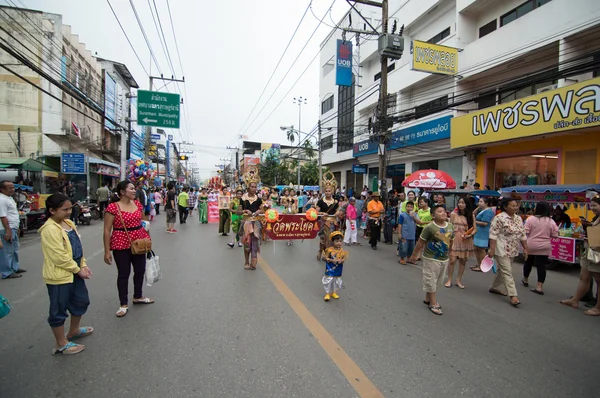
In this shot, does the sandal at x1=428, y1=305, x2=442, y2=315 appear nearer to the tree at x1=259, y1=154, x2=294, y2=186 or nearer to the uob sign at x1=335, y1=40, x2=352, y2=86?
the uob sign at x1=335, y1=40, x2=352, y2=86

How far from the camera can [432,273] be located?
14.4 feet

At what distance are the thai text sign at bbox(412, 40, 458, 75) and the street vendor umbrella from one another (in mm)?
4793

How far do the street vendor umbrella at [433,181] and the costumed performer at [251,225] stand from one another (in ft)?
24.6

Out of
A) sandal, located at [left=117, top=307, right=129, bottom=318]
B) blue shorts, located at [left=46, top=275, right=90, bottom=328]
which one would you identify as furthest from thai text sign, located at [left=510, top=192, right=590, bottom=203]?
blue shorts, located at [left=46, top=275, right=90, bottom=328]

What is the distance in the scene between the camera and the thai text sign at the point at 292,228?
6.07 metres

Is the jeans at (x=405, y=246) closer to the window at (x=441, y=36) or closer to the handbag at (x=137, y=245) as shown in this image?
the handbag at (x=137, y=245)

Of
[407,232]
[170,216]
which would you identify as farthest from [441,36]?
[170,216]

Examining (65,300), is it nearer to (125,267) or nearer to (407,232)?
(125,267)

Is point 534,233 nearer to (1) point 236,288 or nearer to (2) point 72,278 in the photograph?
(1) point 236,288

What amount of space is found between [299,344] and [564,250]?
694cm

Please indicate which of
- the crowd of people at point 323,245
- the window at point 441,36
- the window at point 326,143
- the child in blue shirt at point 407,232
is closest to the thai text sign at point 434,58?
the window at point 441,36

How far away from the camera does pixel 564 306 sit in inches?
190

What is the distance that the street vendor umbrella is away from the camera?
11.5 metres

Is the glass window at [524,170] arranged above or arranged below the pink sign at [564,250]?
above
